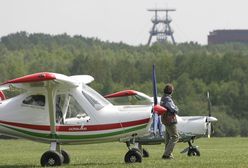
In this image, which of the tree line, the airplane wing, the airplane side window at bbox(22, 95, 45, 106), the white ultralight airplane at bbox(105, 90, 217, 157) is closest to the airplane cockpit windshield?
the airplane wing

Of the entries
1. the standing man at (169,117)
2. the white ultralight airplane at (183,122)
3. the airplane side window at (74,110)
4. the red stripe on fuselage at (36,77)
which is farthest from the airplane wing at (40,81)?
the white ultralight airplane at (183,122)

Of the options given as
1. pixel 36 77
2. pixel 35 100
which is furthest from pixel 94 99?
pixel 36 77

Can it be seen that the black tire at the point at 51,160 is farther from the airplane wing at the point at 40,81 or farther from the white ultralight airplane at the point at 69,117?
the airplane wing at the point at 40,81

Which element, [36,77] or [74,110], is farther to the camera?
[74,110]

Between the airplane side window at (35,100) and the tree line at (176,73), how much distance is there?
41.1m

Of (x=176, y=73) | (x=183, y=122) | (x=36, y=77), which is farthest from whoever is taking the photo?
(x=176, y=73)

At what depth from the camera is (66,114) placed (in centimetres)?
2273

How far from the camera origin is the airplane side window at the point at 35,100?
2267 cm

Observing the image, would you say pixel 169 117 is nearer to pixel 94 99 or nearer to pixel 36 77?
Result: pixel 94 99

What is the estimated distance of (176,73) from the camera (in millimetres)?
85875

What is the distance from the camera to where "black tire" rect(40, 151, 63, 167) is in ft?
73.0

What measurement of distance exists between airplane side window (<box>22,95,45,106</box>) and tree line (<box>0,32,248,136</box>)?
41090 millimetres

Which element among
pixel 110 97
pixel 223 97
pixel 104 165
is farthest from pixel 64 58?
pixel 104 165

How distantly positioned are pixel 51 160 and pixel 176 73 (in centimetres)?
6393
